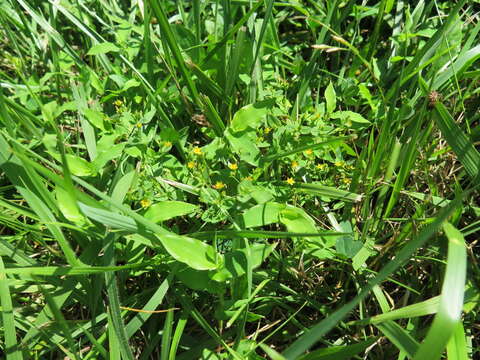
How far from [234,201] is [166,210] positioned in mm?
223

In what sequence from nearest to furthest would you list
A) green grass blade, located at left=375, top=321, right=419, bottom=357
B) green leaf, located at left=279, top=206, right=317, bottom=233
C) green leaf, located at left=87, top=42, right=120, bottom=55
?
green grass blade, located at left=375, top=321, right=419, bottom=357, green leaf, located at left=279, top=206, right=317, bottom=233, green leaf, located at left=87, top=42, right=120, bottom=55

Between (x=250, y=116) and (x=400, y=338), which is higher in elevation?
(x=250, y=116)

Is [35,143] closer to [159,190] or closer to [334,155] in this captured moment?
[159,190]

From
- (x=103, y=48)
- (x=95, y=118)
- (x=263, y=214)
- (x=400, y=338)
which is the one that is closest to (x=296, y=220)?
(x=263, y=214)

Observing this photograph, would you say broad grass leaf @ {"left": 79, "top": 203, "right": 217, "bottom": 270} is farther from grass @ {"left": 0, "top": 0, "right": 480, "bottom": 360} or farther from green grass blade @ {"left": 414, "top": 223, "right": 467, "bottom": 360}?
green grass blade @ {"left": 414, "top": 223, "right": 467, "bottom": 360}

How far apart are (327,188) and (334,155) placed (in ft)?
0.89

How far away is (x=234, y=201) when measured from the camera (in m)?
1.46

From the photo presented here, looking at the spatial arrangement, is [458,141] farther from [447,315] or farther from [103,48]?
[103,48]

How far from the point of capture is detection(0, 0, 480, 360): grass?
131cm

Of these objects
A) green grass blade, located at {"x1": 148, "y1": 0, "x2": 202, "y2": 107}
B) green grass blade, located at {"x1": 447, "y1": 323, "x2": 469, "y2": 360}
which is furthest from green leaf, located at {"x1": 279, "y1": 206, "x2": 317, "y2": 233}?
green grass blade, located at {"x1": 148, "y1": 0, "x2": 202, "y2": 107}

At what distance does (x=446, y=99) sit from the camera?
178 cm

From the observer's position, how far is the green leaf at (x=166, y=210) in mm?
1370

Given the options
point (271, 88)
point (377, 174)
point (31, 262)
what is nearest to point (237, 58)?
point (271, 88)

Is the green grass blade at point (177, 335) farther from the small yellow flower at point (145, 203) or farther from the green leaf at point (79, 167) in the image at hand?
the green leaf at point (79, 167)
